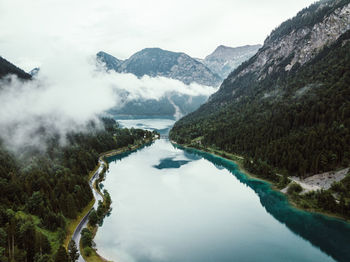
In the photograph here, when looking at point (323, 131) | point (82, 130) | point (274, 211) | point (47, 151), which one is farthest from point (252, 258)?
point (82, 130)

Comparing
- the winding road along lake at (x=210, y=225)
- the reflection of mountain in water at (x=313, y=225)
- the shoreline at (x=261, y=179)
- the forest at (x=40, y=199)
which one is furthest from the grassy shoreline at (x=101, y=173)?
the reflection of mountain in water at (x=313, y=225)

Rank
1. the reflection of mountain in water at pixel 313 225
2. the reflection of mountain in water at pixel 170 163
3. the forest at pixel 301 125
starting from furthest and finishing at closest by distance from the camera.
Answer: the reflection of mountain in water at pixel 170 163, the forest at pixel 301 125, the reflection of mountain in water at pixel 313 225

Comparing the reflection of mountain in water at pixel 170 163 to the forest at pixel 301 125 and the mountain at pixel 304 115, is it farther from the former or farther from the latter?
the mountain at pixel 304 115

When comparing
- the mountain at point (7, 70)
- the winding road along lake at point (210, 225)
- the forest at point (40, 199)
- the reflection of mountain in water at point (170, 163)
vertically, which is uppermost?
the mountain at point (7, 70)

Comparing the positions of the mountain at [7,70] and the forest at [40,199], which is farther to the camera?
the mountain at [7,70]

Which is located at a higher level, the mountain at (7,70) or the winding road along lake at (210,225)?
the mountain at (7,70)

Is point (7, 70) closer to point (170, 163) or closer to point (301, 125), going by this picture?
point (170, 163)

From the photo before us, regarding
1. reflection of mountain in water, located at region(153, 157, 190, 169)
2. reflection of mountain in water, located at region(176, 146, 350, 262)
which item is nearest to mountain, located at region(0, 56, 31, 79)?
reflection of mountain in water, located at region(153, 157, 190, 169)

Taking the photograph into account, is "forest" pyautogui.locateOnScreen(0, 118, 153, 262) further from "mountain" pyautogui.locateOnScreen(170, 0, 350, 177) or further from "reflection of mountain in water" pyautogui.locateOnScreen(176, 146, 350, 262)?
"mountain" pyautogui.locateOnScreen(170, 0, 350, 177)
